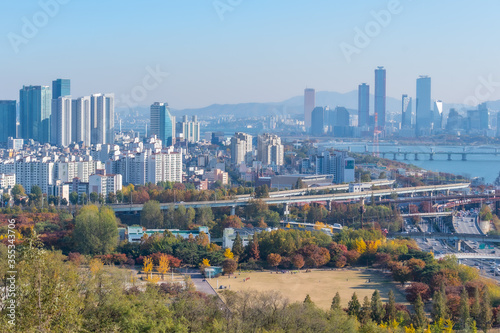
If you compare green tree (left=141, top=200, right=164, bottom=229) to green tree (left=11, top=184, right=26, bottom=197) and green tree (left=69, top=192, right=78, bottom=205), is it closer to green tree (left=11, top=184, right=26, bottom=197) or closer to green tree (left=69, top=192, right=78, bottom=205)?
green tree (left=69, top=192, right=78, bottom=205)

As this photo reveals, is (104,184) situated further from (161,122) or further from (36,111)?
(161,122)

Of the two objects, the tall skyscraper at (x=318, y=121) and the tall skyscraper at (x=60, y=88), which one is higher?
the tall skyscraper at (x=60, y=88)

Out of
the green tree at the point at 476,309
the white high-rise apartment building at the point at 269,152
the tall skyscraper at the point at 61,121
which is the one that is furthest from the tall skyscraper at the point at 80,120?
the green tree at the point at 476,309

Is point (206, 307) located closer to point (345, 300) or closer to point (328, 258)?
point (345, 300)

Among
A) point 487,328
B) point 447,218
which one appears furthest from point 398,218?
point 487,328

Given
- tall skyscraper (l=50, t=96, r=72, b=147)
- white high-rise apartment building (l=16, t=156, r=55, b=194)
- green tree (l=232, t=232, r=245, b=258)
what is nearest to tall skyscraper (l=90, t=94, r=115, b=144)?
tall skyscraper (l=50, t=96, r=72, b=147)

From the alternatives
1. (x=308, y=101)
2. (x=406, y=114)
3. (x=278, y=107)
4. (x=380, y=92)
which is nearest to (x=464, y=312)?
(x=406, y=114)

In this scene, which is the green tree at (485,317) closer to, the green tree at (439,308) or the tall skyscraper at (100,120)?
the green tree at (439,308)
